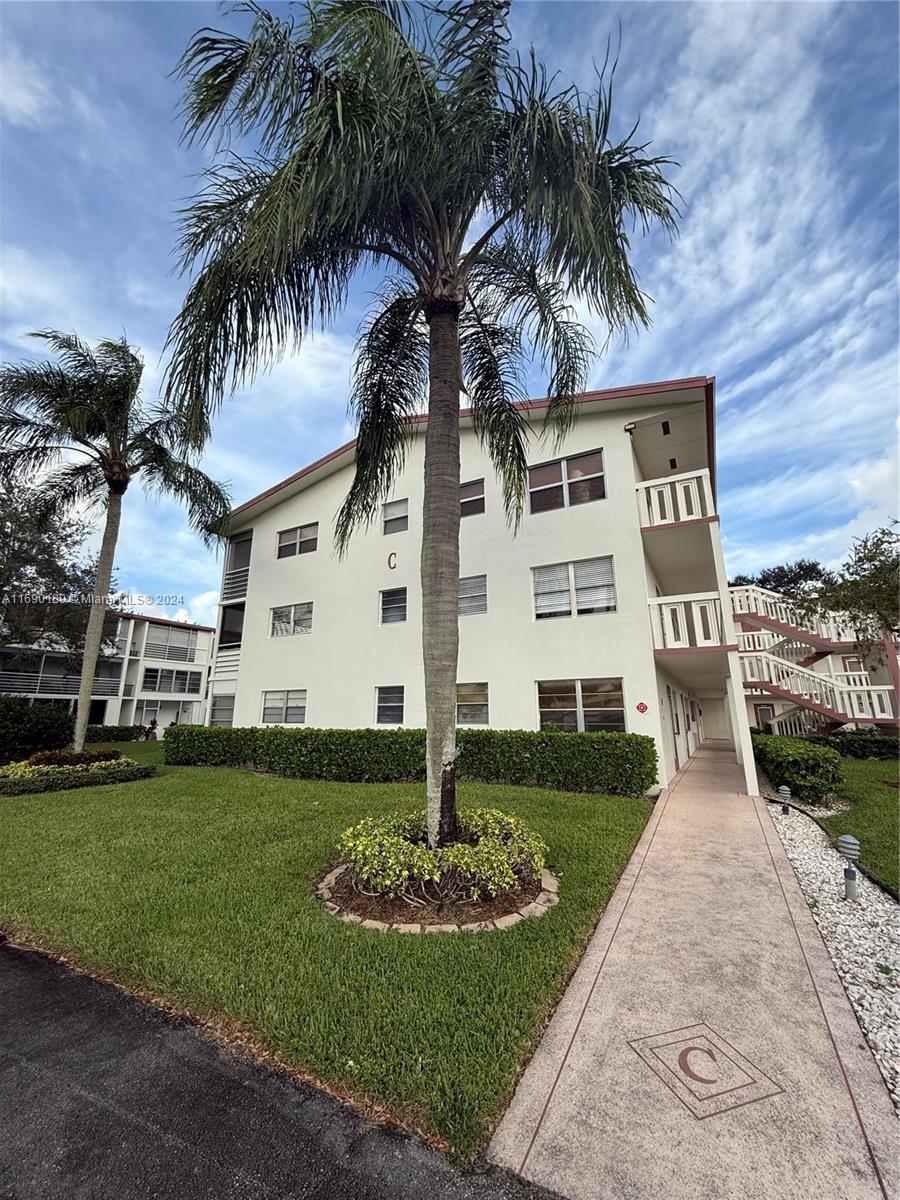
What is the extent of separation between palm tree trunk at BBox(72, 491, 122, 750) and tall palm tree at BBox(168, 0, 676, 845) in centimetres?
950

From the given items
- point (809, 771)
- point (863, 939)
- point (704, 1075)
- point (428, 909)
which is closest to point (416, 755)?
point (428, 909)

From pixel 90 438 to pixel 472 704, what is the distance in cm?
1205

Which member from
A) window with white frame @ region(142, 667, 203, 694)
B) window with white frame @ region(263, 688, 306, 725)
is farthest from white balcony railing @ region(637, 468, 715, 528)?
window with white frame @ region(142, 667, 203, 694)

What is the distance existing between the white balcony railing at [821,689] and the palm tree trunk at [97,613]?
16.7 m

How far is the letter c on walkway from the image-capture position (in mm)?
2719

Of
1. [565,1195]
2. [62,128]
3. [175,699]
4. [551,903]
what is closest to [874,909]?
[551,903]

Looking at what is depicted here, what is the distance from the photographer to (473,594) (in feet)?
44.1

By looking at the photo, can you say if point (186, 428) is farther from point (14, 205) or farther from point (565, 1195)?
point (14, 205)

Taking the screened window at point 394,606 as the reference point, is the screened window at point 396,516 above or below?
above

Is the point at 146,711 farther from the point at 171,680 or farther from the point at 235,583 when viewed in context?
the point at 235,583

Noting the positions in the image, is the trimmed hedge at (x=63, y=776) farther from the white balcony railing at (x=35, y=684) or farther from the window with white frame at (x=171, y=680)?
the window with white frame at (x=171, y=680)

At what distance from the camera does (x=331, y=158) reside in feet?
15.1

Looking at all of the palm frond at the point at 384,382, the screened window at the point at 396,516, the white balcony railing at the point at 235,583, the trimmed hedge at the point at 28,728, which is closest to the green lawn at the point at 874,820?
the palm frond at the point at 384,382

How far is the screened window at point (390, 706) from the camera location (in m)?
14.0
